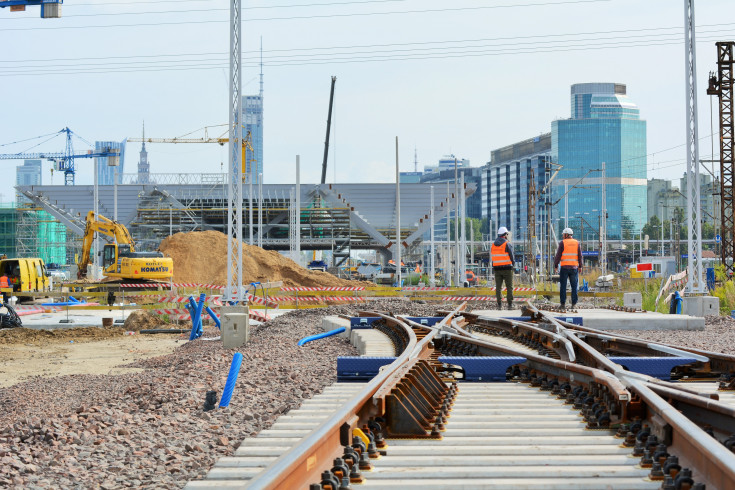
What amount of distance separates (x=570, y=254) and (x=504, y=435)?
15.2 m

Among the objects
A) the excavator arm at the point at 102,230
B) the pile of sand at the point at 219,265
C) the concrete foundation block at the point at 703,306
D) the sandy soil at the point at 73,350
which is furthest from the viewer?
the pile of sand at the point at 219,265

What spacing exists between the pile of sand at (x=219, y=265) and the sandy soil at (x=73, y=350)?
93.5 ft

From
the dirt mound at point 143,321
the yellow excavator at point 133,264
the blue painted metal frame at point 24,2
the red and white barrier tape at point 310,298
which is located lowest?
the dirt mound at point 143,321

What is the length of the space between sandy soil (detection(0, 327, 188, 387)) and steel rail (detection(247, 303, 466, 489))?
1066 cm

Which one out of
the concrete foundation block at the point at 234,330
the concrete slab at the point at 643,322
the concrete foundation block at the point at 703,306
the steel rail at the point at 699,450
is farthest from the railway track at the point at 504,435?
the concrete foundation block at the point at 703,306

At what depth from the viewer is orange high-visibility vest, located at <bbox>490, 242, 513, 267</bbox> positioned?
20.8m

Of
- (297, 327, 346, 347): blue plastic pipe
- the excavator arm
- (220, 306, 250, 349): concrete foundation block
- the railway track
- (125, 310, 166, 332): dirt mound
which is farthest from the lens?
the excavator arm

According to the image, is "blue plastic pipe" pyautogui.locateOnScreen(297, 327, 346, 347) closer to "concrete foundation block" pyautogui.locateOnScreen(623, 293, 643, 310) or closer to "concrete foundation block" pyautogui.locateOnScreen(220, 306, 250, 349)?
"concrete foundation block" pyautogui.locateOnScreen(220, 306, 250, 349)

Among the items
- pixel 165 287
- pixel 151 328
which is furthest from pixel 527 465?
pixel 165 287

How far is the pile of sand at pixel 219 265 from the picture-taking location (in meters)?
55.9

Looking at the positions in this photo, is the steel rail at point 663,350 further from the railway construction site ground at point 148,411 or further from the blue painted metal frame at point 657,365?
the railway construction site ground at point 148,411

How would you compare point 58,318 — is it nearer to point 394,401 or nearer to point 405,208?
→ point 394,401

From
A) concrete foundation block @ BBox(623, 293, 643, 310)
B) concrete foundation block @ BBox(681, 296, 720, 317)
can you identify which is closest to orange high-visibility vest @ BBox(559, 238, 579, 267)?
concrete foundation block @ BBox(681, 296, 720, 317)

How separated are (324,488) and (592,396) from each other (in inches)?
124
